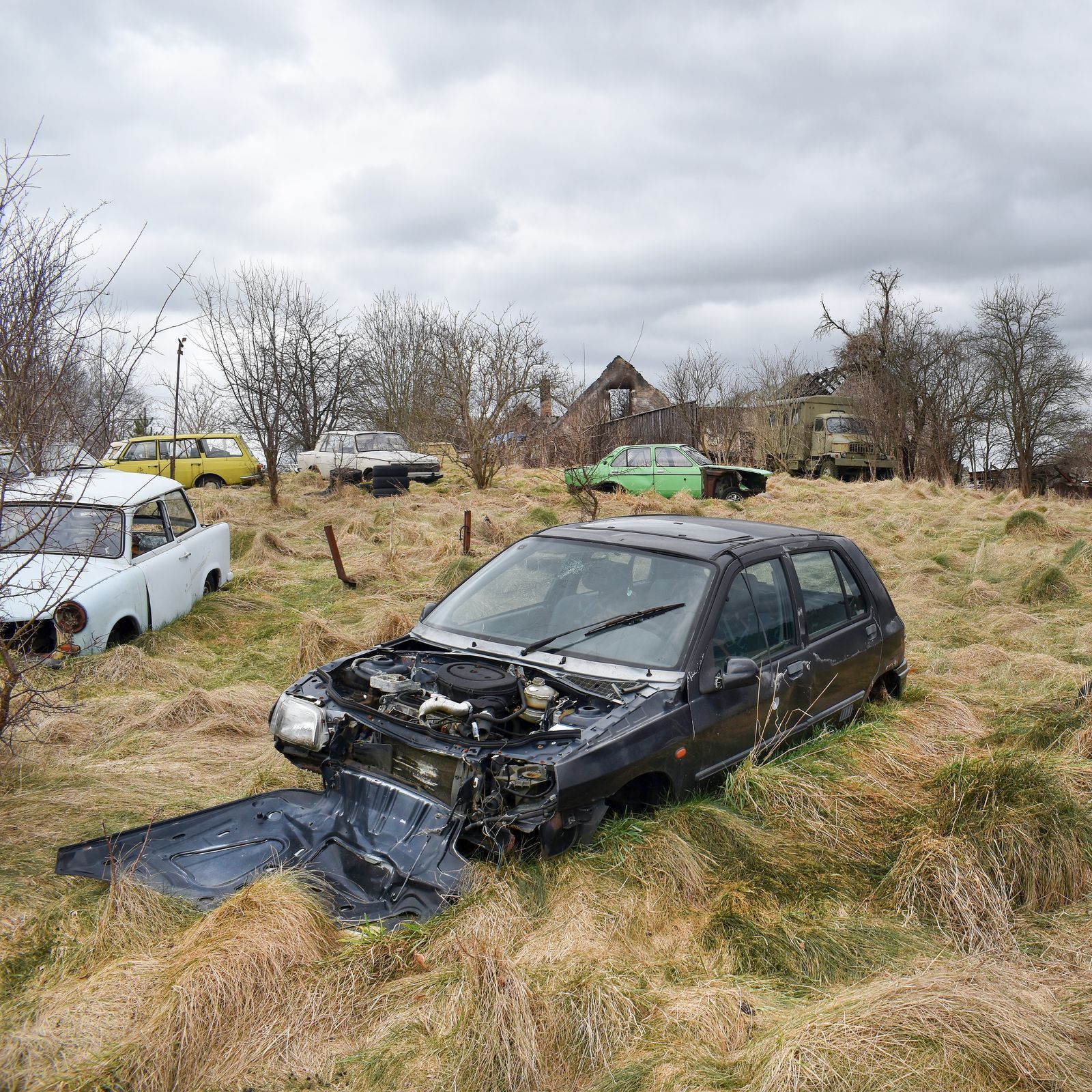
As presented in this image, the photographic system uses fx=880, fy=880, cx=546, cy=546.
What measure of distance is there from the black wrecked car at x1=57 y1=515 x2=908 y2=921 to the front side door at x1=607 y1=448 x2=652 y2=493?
46.2 ft

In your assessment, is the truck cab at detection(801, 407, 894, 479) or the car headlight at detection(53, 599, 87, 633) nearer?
the car headlight at detection(53, 599, 87, 633)

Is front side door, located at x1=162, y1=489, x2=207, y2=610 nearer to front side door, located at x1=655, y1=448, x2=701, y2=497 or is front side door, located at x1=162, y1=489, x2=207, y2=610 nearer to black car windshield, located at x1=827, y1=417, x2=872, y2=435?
front side door, located at x1=655, y1=448, x2=701, y2=497

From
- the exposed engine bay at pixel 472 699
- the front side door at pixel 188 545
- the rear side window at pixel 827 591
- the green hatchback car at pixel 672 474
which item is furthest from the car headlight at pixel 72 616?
the green hatchback car at pixel 672 474

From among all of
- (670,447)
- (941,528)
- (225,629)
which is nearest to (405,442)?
(670,447)

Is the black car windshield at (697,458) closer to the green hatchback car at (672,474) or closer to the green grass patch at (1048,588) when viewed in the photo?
the green hatchback car at (672,474)

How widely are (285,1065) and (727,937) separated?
161 cm

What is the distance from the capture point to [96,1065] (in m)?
2.54

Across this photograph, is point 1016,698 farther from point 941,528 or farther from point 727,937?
point 941,528

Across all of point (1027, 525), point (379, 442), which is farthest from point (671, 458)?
point (379, 442)

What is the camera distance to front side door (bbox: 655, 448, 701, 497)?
18.8 meters

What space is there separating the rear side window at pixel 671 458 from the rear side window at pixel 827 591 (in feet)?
45.0

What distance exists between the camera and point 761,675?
14.6ft

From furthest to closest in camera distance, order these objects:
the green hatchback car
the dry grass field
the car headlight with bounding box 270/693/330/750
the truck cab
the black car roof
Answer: the truck cab → the green hatchback car → the black car roof → the car headlight with bounding box 270/693/330/750 → the dry grass field

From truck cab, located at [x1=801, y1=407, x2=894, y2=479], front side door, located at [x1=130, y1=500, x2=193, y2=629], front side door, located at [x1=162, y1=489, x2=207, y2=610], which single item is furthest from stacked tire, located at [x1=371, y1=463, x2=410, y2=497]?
truck cab, located at [x1=801, y1=407, x2=894, y2=479]
